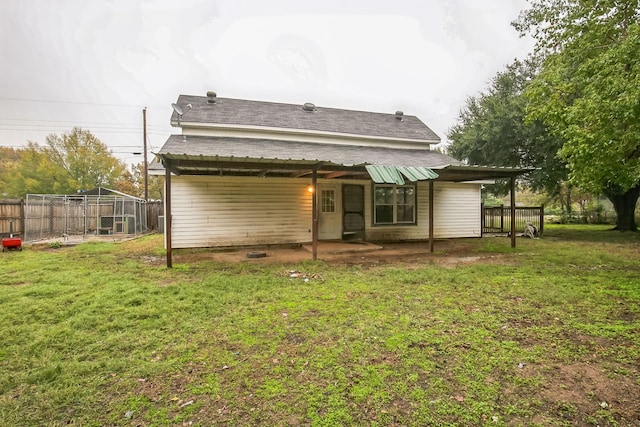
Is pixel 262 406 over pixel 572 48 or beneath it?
beneath

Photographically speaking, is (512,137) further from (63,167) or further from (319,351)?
(63,167)

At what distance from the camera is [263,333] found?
3.12 meters

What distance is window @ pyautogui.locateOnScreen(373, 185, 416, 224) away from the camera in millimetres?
10750

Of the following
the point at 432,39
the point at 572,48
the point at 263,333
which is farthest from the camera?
the point at 432,39

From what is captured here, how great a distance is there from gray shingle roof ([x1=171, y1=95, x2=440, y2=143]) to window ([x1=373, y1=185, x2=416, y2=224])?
2667 mm

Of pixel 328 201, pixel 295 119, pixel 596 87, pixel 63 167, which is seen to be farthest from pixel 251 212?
pixel 63 167

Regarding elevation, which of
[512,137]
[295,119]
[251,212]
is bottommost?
[251,212]

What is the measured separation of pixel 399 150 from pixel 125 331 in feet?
36.9

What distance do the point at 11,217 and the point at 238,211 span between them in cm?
910

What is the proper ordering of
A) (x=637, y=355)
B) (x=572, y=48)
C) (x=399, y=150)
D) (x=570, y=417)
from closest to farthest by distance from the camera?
(x=570, y=417)
(x=637, y=355)
(x=572, y=48)
(x=399, y=150)

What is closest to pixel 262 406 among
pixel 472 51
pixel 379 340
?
pixel 379 340

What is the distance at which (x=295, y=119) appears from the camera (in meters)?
11.7

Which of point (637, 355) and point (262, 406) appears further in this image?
point (637, 355)

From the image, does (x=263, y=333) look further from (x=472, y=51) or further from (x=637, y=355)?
(x=472, y=51)
